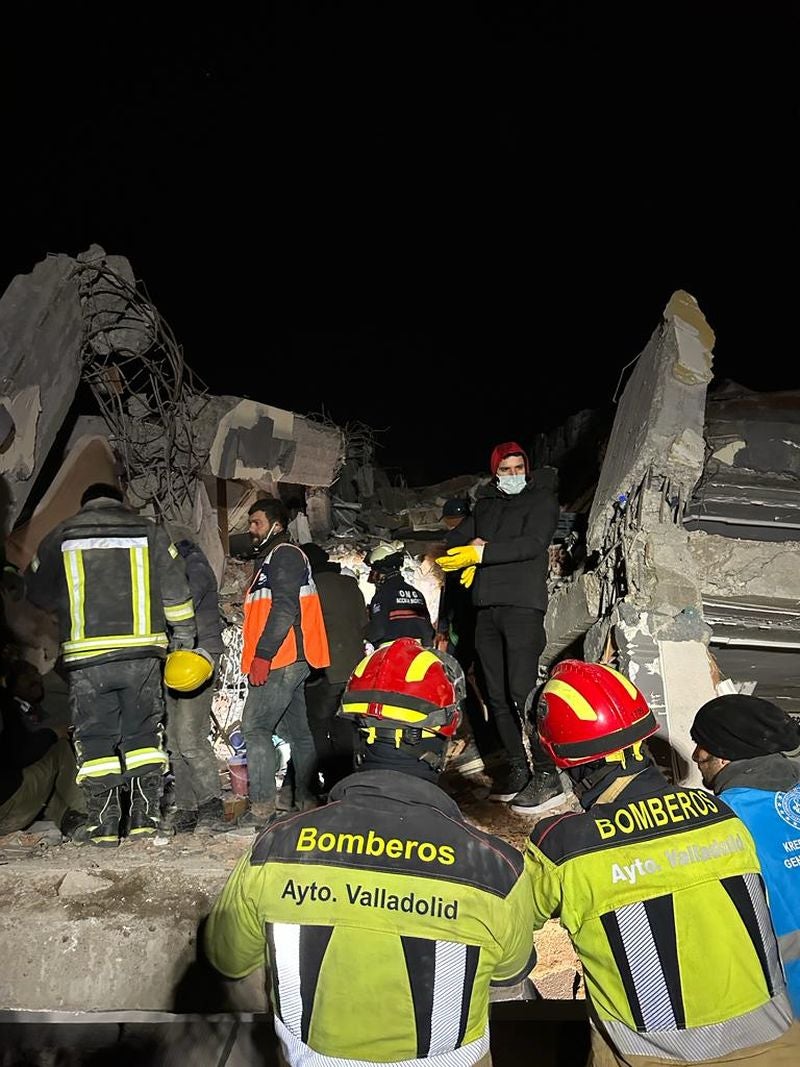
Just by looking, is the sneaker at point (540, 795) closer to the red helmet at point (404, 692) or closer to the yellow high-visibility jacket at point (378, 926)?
the red helmet at point (404, 692)

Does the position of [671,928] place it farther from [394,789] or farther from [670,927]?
[394,789]

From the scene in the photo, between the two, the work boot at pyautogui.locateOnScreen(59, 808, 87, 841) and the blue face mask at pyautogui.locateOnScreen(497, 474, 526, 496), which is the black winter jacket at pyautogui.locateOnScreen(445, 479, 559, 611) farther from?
the work boot at pyautogui.locateOnScreen(59, 808, 87, 841)

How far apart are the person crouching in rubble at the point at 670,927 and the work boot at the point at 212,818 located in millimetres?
2111

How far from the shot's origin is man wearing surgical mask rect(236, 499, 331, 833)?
367 cm

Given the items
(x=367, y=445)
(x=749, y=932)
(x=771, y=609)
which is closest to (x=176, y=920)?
(x=749, y=932)

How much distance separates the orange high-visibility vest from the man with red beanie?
81cm

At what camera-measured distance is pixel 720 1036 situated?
1.70 metres

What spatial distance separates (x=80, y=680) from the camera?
3.33m

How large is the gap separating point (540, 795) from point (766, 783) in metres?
1.75

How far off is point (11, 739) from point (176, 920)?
282cm

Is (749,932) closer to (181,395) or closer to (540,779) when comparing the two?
(540,779)

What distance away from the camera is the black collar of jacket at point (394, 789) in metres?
1.67

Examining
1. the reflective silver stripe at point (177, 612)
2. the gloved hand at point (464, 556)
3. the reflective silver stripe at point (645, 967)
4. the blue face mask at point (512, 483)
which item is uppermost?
the blue face mask at point (512, 483)

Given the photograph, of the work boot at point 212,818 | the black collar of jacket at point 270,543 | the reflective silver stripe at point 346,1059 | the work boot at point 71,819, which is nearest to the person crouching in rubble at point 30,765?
the work boot at point 71,819
